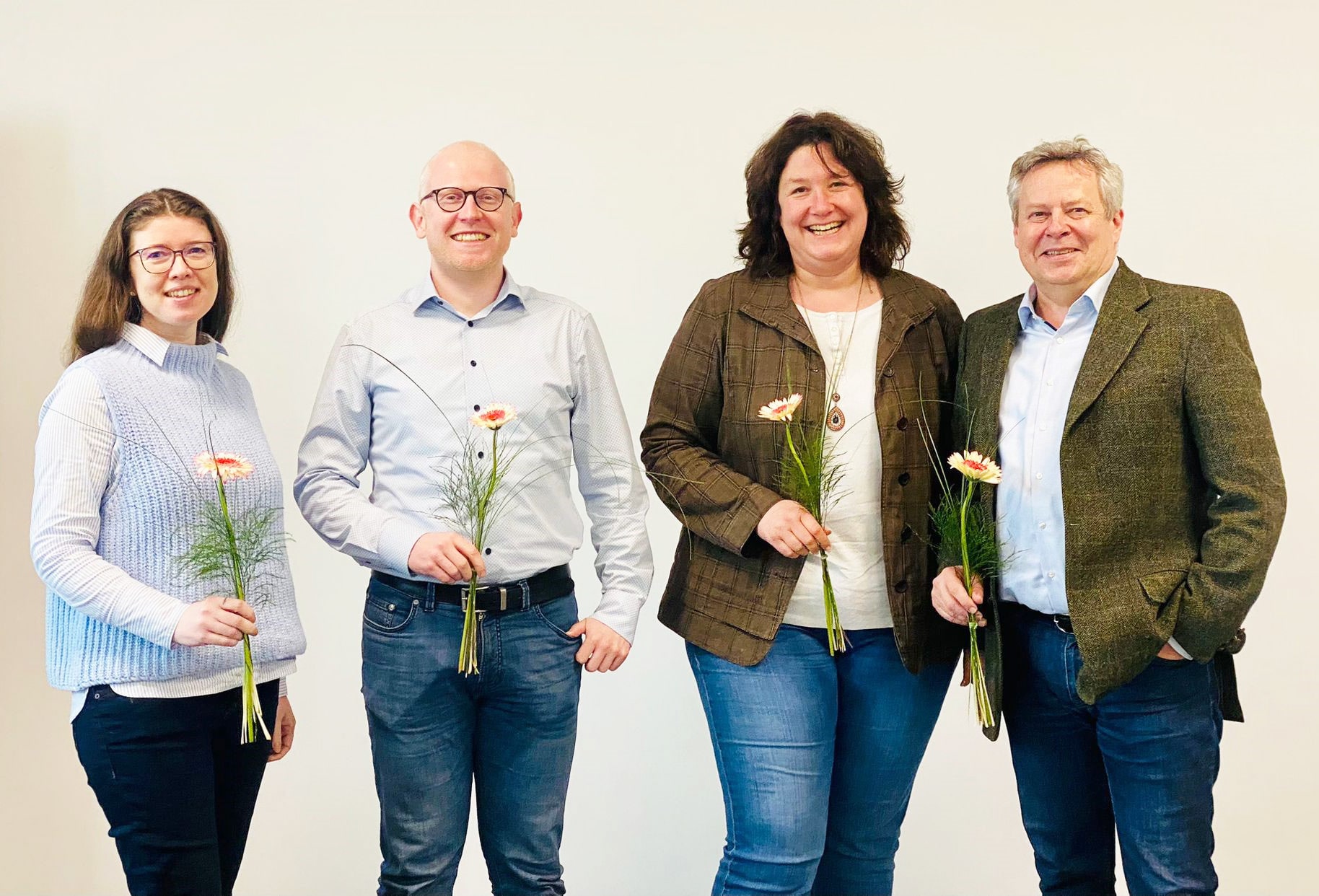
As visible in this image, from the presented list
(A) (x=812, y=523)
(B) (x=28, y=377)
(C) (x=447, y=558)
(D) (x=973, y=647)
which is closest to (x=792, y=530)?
(A) (x=812, y=523)

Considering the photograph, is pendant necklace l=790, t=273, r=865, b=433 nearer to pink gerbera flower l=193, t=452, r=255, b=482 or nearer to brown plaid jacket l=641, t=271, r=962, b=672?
brown plaid jacket l=641, t=271, r=962, b=672

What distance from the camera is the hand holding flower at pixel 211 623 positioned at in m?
2.10

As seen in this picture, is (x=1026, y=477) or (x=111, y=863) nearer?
(x=1026, y=477)

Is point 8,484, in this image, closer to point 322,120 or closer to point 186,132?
point 186,132

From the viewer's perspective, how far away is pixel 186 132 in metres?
3.72

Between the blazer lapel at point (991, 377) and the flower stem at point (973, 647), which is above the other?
the blazer lapel at point (991, 377)

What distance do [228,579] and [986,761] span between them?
8.19ft

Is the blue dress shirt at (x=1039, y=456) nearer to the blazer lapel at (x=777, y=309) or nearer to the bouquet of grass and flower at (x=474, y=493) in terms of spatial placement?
the blazer lapel at (x=777, y=309)

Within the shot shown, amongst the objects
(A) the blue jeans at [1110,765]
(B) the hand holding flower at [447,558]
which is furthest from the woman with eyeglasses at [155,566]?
(A) the blue jeans at [1110,765]

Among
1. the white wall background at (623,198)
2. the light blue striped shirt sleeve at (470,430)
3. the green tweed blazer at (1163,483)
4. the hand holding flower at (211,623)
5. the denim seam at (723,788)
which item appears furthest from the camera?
the white wall background at (623,198)

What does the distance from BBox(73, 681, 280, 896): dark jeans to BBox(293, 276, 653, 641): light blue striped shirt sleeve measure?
0.42 metres

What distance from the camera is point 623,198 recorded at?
3.79m

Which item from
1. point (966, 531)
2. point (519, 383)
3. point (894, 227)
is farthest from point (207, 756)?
point (894, 227)

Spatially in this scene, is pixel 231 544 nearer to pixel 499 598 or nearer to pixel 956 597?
pixel 499 598
